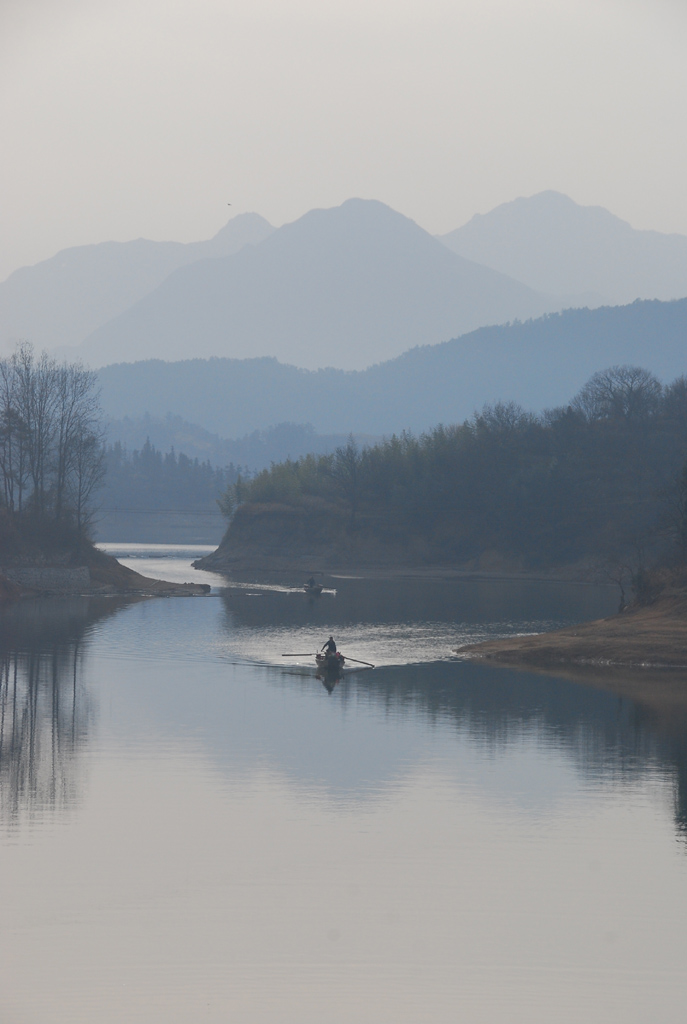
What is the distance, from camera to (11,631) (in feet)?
277

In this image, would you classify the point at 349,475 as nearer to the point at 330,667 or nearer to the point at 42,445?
Result: the point at 42,445

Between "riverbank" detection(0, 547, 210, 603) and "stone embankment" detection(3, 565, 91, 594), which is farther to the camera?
"stone embankment" detection(3, 565, 91, 594)

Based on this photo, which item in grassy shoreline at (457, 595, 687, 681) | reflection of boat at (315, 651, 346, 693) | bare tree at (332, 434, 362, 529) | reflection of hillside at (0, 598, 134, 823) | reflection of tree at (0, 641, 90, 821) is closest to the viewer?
reflection of tree at (0, 641, 90, 821)

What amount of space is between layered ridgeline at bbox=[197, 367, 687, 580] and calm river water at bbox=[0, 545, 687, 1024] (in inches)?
4170

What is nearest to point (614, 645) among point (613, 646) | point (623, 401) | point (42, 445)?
point (613, 646)

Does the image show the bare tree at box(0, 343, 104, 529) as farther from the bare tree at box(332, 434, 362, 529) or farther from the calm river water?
the calm river water

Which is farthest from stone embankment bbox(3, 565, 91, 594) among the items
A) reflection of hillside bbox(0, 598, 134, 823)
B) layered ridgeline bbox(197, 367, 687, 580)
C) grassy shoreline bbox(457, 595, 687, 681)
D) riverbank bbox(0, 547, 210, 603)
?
grassy shoreline bbox(457, 595, 687, 681)

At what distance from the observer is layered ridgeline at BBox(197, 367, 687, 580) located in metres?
165

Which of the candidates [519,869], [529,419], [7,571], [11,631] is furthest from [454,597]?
[519,869]

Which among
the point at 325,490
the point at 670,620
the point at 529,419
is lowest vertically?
the point at 670,620

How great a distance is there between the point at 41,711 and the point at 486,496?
128 m

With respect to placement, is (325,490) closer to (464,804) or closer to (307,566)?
(307,566)

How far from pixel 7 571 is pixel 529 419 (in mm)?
107974

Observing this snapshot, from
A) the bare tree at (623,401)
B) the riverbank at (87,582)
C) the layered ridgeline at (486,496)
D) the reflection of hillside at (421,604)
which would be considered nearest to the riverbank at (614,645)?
the reflection of hillside at (421,604)
